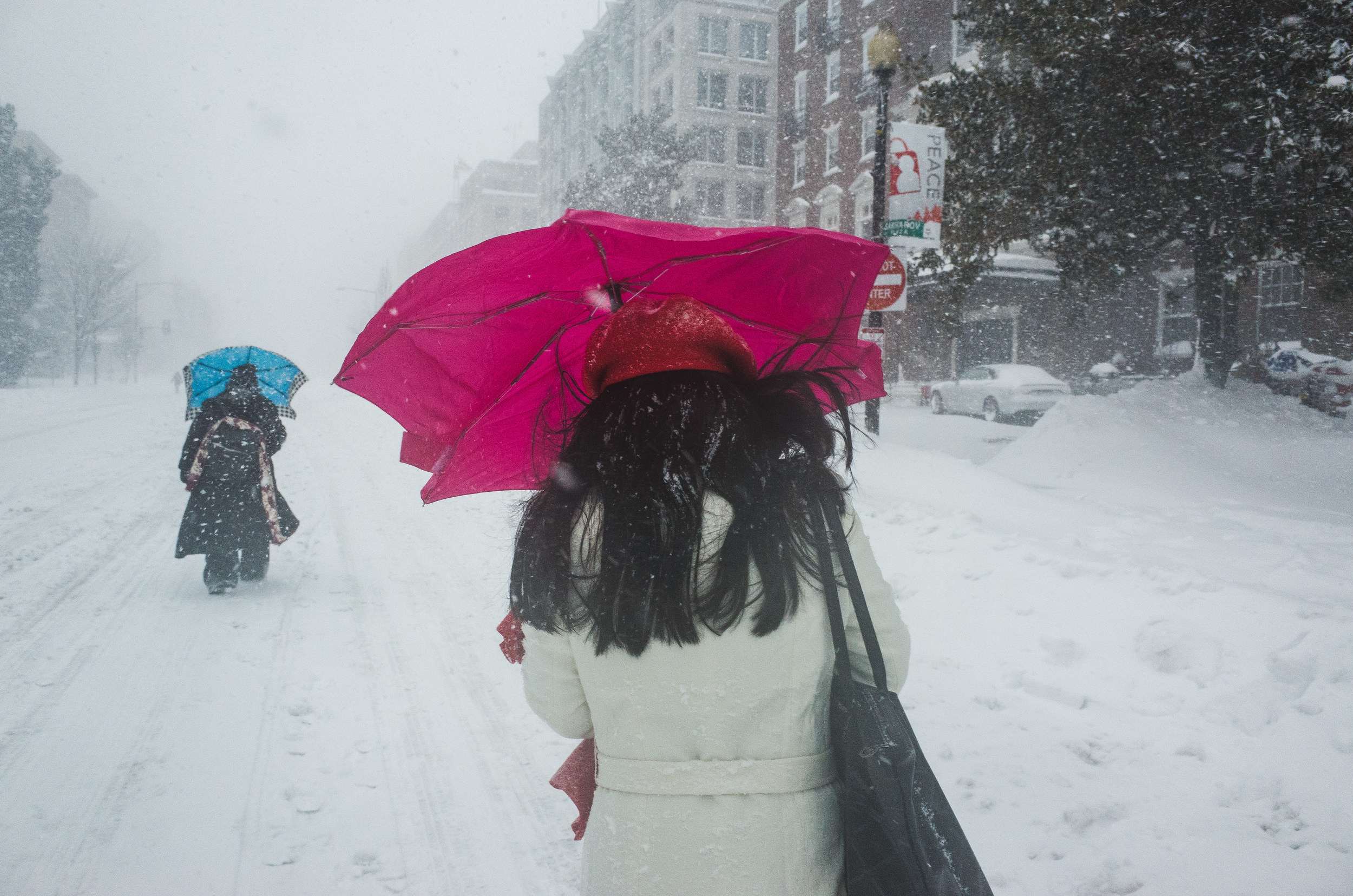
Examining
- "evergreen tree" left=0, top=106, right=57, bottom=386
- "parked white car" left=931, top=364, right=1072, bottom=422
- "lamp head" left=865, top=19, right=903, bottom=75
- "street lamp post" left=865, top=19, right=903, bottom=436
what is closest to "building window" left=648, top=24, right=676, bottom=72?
"evergreen tree" left=0, top=106, right=57, bottom=386

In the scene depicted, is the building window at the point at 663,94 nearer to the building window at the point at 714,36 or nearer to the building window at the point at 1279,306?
the building window at the point at 714,36

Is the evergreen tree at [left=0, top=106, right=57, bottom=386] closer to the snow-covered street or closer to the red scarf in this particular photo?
the snow-covered street

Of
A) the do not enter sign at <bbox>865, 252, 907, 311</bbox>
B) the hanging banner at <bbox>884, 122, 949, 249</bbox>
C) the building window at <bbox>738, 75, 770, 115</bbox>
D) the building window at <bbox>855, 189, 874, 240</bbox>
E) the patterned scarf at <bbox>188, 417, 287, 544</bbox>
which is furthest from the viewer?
the building window at <bbox>738, 75, 770, 115</bbox>

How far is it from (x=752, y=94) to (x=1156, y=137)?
126 feet

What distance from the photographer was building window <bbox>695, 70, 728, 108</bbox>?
43.7 metres

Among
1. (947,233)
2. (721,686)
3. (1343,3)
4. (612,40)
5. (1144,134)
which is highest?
(612,40)

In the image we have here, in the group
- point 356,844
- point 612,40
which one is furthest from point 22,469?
point 612,40

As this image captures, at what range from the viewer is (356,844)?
3.21 m

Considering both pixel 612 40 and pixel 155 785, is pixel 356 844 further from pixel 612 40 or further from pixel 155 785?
pixel 612 40

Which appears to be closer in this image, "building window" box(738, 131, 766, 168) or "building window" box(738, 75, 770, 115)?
"building window" box(738, 75, 770, 115)

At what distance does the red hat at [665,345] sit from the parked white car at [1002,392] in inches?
763

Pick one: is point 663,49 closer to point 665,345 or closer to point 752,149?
point 752,149

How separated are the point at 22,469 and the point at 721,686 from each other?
47.0 feet

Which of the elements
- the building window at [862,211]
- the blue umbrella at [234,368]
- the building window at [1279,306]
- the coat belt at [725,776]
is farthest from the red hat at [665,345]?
the building window at [862,211]
